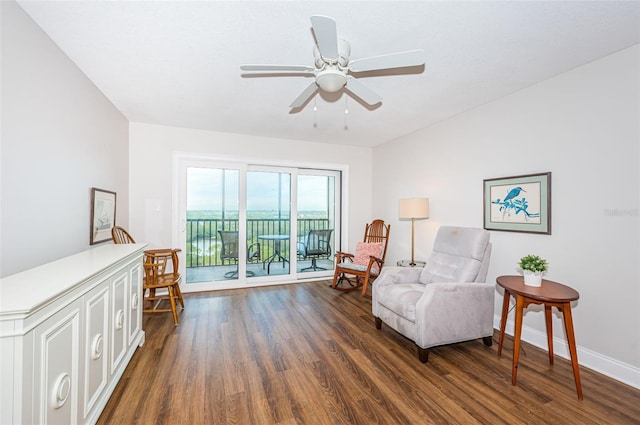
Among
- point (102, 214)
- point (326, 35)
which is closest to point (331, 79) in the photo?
point (326, 35)

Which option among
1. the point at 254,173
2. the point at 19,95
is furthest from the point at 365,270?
the point at 19,95

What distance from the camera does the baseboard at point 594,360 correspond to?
1.98 meters

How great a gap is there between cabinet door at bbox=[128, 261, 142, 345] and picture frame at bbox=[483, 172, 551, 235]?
3.52 meters

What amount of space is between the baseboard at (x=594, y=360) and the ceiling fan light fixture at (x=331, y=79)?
2.87 metres

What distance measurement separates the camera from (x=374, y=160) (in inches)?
203

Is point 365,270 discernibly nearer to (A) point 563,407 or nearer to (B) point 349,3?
(A) point 563,407

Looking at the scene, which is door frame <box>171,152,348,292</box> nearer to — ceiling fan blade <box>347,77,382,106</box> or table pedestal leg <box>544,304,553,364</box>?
ceiling fan blade <box>347,77,382,106</box>

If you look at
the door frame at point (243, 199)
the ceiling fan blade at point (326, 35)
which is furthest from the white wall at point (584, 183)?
the door frame at point (243, 199)

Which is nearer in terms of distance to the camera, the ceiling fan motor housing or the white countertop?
the white countertop

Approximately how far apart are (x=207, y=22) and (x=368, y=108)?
1.95m

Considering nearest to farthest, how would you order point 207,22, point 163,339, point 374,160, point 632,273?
point 207,22 < point 632,273 < point 163,339 < point 374,160

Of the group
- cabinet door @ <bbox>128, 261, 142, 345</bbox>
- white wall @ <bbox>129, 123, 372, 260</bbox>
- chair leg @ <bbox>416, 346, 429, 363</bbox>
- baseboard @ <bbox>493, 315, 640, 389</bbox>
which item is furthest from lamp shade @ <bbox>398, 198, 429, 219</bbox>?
cabinet door @ <bbox>128, 261, 142, 345</bbox>

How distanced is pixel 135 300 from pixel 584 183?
→ 3.90 meters

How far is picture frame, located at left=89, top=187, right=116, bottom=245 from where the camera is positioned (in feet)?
8.56
